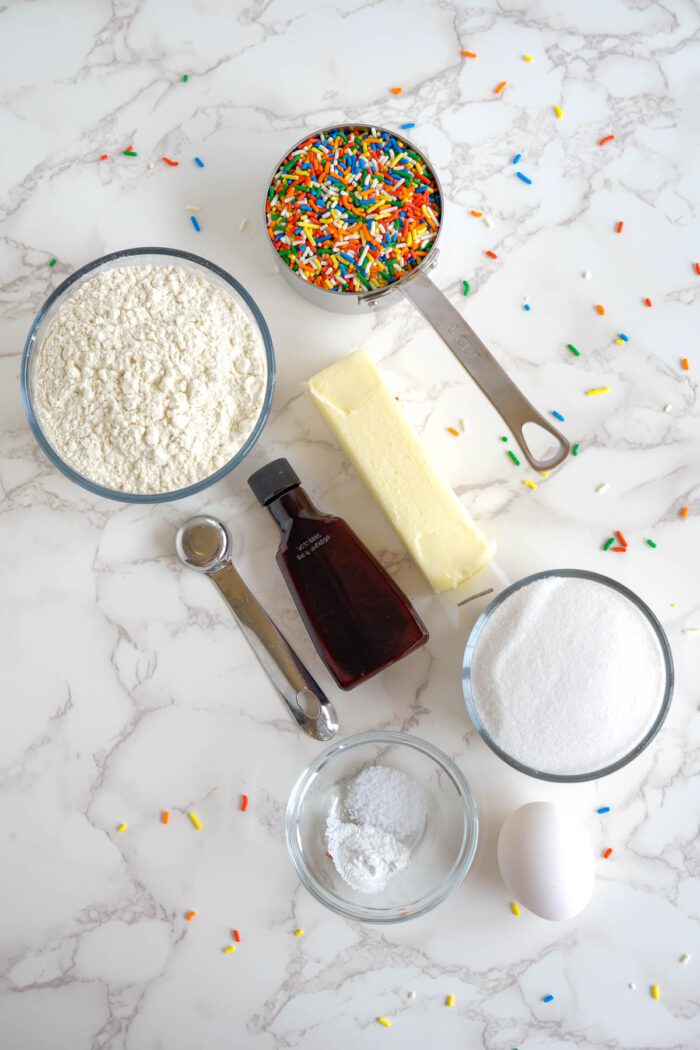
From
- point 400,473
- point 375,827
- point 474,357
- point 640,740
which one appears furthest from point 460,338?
point 375,827

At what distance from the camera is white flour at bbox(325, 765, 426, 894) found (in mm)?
1240

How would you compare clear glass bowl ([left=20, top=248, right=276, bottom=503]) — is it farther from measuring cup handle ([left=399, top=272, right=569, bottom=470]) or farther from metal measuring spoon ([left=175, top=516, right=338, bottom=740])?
measuring cup handle ([left=399, top=272, right=569, bottom=470])

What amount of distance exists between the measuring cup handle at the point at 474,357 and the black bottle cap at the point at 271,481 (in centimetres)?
32

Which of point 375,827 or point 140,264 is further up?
point 140,264

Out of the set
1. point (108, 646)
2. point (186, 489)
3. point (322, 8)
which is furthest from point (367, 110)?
point (108, 646)

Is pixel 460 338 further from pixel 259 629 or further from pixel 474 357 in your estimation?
pixel 259 629

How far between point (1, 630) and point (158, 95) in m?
0.94

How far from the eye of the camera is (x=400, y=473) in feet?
4.08

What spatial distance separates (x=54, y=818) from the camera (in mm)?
1331

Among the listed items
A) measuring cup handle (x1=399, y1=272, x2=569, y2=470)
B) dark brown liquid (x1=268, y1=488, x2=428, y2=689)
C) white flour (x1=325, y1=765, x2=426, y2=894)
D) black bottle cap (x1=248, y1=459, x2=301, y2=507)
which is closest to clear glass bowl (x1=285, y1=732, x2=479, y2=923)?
white flour (x1=325, y1=765, x2=426, y2=894)

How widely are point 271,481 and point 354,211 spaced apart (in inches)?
17.0

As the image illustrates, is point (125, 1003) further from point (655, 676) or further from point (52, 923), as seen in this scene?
point (655, 676)

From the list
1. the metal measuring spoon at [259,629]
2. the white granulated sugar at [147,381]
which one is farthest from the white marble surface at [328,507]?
the white granulated sugar at [147,381]

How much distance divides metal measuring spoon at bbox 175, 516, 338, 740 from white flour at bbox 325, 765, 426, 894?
108 millimetres
